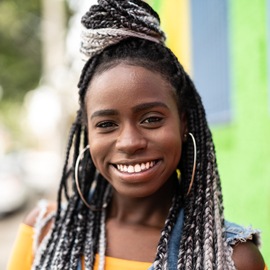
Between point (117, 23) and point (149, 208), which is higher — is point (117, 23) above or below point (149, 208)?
above

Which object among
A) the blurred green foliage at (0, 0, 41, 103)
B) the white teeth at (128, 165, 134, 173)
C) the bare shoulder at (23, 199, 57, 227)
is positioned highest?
the blurred green foliage at (0, 0, 41, 103)

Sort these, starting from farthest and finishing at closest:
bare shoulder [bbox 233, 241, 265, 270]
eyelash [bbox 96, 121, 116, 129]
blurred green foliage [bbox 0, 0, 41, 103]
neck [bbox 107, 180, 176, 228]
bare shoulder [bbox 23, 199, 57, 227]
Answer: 1. blurred green foliage [bbox 0, 0, 41, 103]
2. bare shoulder [bbox 23, 199, 57, 227]
3. neck [bbox 107, 180, 176, 228]
4. eyelash [bbox 96, 121, 116, 129]
5. bare shoulder [bbox 233, 241, 265, 270]

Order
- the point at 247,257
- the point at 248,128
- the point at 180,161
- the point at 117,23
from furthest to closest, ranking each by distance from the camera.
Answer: the point at 248,128 < the point at 180,161 < the point at 117,23 < the point at 247,257

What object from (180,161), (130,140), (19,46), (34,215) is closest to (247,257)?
(180,161)

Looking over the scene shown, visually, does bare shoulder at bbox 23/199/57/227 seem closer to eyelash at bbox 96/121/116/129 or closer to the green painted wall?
eyelash at bbox 96/121/116/129

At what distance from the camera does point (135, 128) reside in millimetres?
1837

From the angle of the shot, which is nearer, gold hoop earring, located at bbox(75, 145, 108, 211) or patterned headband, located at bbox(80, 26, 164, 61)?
patterned headband, located at bbox(80, 26, 164, 61)

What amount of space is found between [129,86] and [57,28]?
513 inches

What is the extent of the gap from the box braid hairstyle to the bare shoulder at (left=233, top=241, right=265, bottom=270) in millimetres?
30

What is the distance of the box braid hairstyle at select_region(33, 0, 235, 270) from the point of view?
6.04ft

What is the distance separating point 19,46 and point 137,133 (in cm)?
1406

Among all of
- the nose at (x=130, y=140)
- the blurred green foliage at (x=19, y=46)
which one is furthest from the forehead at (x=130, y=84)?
the blurred green foliage at (x=19, y=46)

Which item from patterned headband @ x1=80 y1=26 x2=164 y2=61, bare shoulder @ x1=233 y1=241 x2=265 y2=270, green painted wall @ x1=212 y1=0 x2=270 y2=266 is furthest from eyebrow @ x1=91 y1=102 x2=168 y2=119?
green painted wall @ x1=212 y1=0 x2=270 y2=266

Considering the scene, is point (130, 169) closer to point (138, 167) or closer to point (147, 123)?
point (138, 167)
